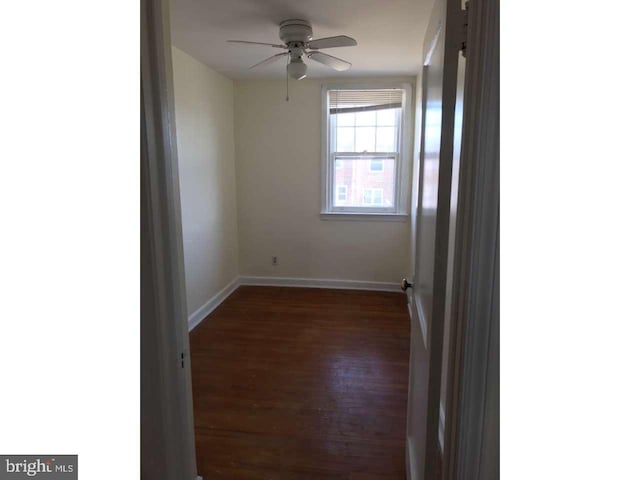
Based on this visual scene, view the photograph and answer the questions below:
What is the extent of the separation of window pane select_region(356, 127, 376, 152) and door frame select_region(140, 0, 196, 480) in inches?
129

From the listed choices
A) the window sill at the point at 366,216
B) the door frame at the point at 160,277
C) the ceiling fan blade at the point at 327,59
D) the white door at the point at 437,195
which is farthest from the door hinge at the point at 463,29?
the window sill at the point at 366,216

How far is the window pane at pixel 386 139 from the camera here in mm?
4219

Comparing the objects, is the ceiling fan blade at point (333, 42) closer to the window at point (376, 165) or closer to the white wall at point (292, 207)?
the white wall at point (292, 207)

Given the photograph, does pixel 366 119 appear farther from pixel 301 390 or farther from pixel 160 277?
pixel 160 277

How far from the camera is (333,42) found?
2406 millimetres

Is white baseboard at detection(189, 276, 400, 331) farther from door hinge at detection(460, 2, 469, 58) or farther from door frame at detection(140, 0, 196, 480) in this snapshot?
door hinge at detection(460, 2, 469, 58)

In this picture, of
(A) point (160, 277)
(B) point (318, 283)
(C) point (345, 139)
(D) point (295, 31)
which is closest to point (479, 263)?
(A) point (160, 277)

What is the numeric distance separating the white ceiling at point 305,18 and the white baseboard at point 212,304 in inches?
91.9

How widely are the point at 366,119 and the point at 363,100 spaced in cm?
21

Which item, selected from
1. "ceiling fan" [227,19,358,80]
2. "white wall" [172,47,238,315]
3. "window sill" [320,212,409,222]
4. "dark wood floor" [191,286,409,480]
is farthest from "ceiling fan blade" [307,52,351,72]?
"dark wood floor" [191,286,409,480]

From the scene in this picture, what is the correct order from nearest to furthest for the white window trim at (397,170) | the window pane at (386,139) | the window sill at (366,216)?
the white window trim at (397,170) → the window pane at (386,139) → the window sill at (366,216)

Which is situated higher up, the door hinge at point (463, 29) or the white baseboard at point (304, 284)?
the door hinge at point (463, 29)
